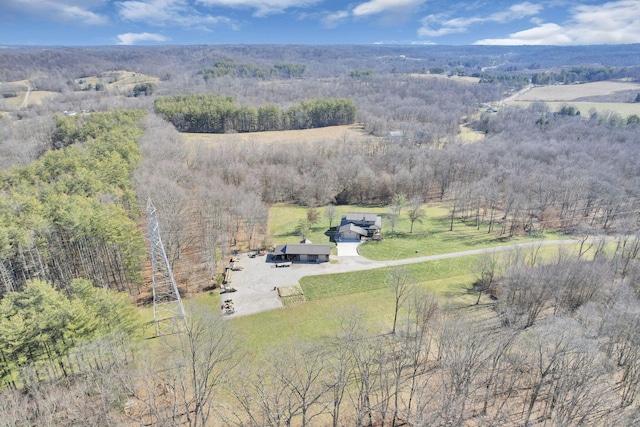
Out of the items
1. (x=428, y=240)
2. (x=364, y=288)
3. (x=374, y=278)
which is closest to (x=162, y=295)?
(x=364, y=288)

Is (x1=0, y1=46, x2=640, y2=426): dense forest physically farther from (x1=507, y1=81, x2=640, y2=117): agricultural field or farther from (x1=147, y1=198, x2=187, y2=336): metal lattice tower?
(x1=507, y1=81, x2=640, y2=117): agricultural field

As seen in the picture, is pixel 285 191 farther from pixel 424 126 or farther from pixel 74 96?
pixel 74 96

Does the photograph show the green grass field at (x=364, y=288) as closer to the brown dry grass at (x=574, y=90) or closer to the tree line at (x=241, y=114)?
the tree line at (x=241, y=114)

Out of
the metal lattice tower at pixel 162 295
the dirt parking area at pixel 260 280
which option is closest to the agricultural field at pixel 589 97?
the dirt parking area at pixel 260 280

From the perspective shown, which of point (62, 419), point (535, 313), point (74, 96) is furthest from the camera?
point (74, 96)

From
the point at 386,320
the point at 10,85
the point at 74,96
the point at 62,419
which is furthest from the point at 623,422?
the point at 10,85

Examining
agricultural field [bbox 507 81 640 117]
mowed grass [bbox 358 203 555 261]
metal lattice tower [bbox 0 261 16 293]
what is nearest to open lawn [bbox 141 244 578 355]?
mowed grass [bbox 358 203 555 261]
